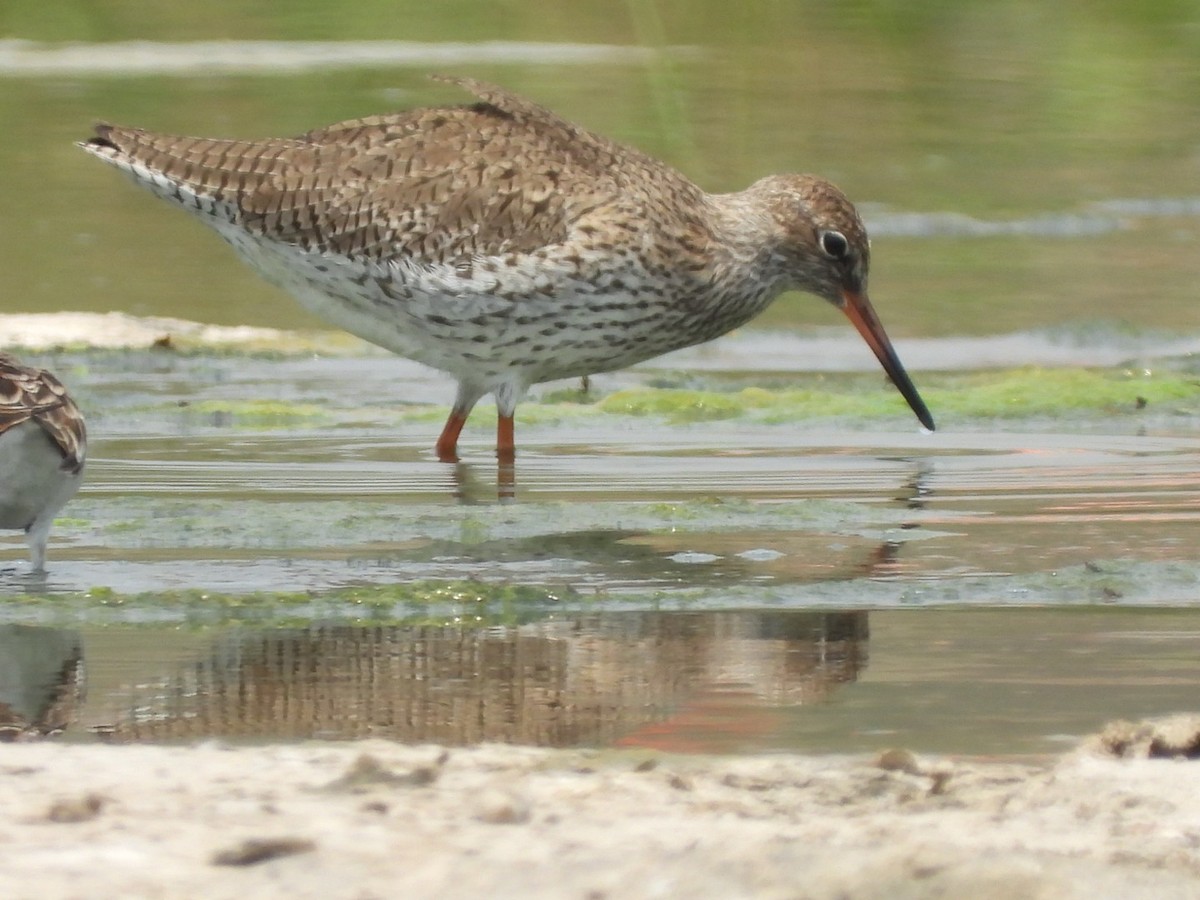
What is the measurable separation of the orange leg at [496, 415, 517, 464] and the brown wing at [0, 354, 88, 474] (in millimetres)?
2416

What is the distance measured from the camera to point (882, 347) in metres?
9.59

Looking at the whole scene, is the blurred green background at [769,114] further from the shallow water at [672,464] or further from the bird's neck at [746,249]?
the bird's neck at [746,249]

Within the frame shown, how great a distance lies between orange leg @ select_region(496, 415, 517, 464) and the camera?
860 cm

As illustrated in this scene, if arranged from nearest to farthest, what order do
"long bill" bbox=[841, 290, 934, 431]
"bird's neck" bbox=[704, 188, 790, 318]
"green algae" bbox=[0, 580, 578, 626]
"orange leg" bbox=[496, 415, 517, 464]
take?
"green algae" bbox=[0, 580, 578, 626] → "orange leg" bbox=[496, 415, 517, 464] → "long bill" bbox=[841, 290, 934, 431] → "bird's neck" bbox=[704, 188, 790, 318]

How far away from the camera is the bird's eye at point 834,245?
9.58 metres

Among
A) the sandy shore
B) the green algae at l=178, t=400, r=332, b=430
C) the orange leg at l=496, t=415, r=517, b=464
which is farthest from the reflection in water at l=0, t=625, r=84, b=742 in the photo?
the green algae at l=178, t=400, r=332, b=430

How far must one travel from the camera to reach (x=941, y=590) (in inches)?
232

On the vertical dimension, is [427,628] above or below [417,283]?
below

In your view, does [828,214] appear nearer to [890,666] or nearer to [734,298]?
[734,298]

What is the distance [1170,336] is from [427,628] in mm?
6158

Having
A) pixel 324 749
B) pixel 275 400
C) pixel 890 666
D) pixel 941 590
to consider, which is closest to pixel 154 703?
pixel 324 749

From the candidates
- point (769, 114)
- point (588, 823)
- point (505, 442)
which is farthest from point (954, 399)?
point (769, 114)

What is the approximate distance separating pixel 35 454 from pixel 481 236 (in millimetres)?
2842

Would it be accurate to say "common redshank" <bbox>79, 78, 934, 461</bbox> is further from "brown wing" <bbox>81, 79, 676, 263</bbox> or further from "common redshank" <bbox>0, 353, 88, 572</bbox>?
"common redshank" <bbox>0, 353, 88, 572</bbox>
